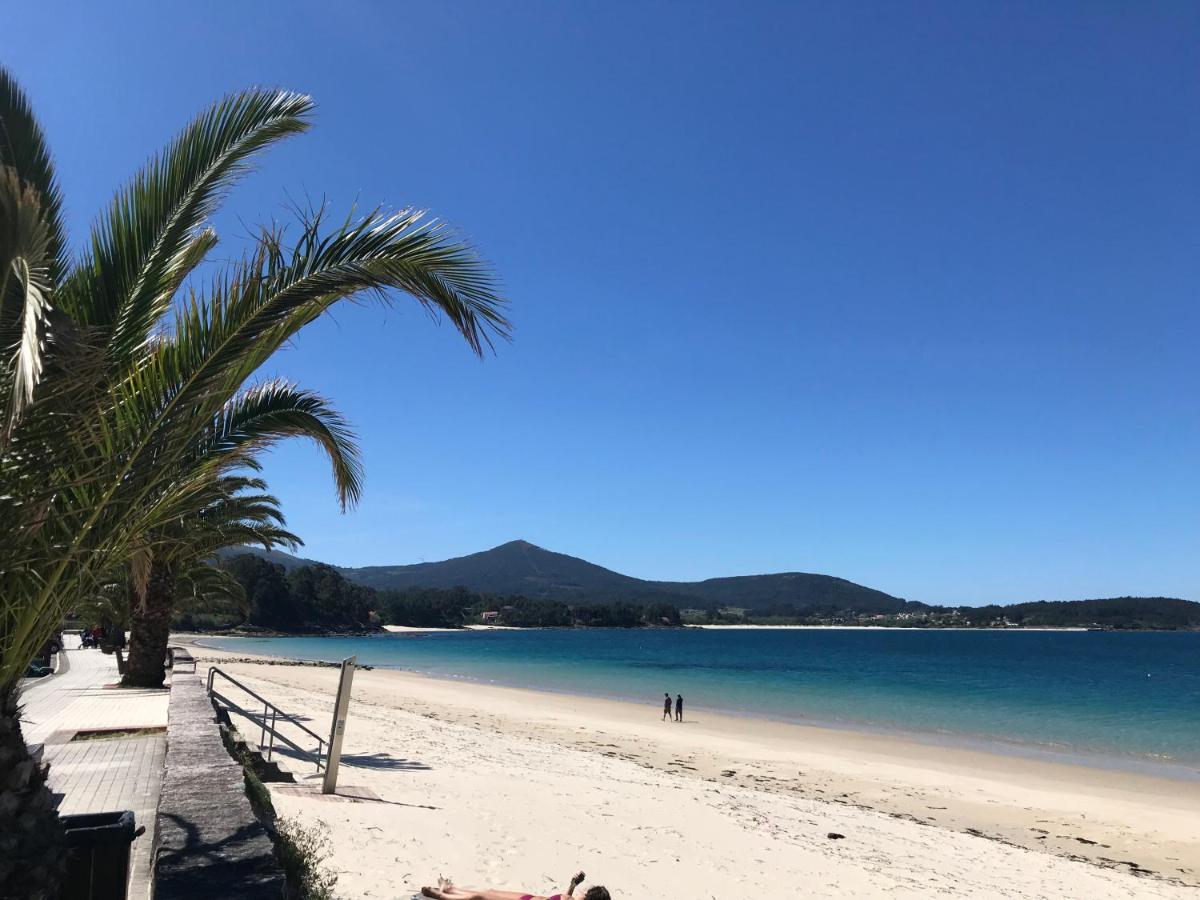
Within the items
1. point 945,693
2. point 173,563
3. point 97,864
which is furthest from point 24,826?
point 945,693

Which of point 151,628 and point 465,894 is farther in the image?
point 151,628

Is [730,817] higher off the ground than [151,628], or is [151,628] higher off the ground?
[151,628]

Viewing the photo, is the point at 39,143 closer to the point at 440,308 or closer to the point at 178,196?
the point at 178,196

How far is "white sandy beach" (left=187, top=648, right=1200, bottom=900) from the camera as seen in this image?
22.5 ft

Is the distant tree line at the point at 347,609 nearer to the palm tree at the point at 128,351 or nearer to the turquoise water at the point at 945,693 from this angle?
the palm tree at the point at 128,351

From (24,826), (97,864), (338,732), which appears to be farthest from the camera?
(338,732)

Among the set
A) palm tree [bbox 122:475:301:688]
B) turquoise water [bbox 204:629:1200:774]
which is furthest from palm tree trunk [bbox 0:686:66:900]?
turquoise water [bbox 204:629:1200:774]

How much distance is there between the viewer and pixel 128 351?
3.88 meters

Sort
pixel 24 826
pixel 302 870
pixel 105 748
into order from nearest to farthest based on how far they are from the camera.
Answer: pixel 24 826
pixel 302 870
pixel 105 748

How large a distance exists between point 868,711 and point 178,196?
3461cm

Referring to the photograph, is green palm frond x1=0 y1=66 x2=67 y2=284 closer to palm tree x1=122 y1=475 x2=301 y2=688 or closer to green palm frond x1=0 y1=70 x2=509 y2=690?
green palm frond x1=0 y1=70 x2=509 y2=690

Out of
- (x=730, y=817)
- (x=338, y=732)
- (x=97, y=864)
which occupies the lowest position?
(x=730, y=817)

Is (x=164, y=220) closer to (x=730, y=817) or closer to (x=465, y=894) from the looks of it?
(x=465, y=894)

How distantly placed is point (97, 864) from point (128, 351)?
2433 mm
